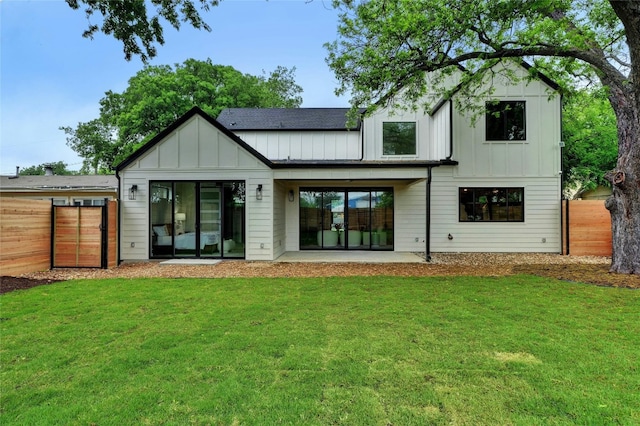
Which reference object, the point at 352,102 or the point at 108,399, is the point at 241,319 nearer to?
the point at 108,399

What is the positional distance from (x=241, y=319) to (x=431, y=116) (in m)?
11.7

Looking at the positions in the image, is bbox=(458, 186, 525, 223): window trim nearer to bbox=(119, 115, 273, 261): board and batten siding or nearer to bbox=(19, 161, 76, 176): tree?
bbox=(119, 115, 273, 261): board and batten siding

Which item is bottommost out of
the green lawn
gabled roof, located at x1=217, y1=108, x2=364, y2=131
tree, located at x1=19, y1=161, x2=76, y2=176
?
the green lawn

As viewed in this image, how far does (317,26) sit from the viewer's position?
11109 mm

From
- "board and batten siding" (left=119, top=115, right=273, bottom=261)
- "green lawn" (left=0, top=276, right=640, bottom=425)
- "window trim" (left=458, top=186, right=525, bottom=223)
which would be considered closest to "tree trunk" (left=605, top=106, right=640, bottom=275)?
"green lawn" (left=0, top=276, right=640, bottom=425)

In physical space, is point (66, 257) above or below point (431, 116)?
below

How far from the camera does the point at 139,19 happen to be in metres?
5.73

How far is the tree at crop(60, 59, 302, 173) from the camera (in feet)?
85.9

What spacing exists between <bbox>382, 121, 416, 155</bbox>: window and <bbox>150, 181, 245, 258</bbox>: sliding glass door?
638 centimetres

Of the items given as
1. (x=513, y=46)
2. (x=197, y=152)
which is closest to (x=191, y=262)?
(x=197, y=152)

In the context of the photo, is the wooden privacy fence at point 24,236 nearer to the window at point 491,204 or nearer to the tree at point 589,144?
the window at point 491,204

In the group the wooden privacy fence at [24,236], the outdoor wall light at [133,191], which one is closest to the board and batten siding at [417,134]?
the outdoor wall light at [133,191]

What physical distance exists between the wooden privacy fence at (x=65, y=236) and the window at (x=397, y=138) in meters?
9.87

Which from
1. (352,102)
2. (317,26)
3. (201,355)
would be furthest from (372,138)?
(201,355)
